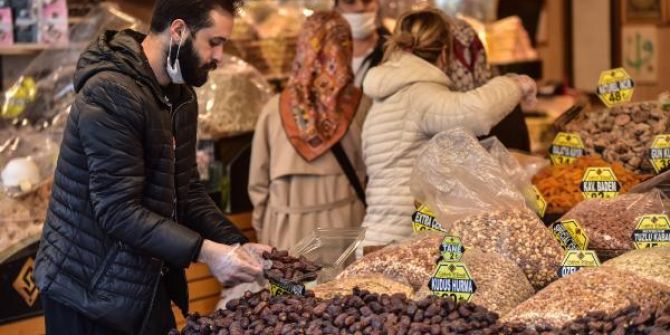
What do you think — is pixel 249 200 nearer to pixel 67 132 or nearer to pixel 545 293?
pixel 67 132

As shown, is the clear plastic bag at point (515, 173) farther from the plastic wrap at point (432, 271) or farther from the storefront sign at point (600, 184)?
the plastic wrap at point (432, 271)

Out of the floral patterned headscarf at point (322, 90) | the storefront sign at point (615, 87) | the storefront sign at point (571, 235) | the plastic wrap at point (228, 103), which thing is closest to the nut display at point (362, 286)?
the storefront sign at point (571, 235)

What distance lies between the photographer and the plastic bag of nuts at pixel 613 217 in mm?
3383

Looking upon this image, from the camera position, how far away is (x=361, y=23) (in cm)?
526

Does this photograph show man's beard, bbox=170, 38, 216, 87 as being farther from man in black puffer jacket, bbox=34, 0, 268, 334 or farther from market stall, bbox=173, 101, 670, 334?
market stall, bbox=173, 101, 670, 334

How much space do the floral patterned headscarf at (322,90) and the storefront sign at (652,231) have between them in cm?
178

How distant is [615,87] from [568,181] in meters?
0.55

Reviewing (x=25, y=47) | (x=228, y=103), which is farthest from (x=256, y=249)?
(x=25, y=47)

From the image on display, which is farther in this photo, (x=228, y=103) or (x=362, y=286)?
(x=228, y=103)

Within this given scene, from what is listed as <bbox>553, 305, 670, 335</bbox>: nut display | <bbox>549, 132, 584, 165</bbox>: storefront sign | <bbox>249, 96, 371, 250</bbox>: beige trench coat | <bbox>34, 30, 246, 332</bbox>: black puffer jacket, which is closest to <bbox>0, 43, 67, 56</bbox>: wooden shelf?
<bbox>249, 96, 371, 250</bbox>: beige trench coat

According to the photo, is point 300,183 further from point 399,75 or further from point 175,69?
point 175,69

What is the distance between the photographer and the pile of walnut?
13.7ft

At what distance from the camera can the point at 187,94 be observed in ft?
10.9

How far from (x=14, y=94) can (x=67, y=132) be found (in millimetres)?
2322
